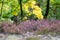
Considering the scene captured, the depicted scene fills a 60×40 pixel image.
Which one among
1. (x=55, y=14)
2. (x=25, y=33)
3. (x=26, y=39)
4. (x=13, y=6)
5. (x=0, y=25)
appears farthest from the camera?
(x=55, y=14)

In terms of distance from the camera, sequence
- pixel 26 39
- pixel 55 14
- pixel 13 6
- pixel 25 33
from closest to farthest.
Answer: pixel 26 39 → pixel 25 33 → pixel 13 6 → pixel 55 14

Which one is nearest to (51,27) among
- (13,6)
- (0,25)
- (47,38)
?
(47,38)

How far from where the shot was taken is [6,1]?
48.7ft

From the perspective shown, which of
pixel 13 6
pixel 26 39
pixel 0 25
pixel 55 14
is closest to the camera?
pixel 26 39

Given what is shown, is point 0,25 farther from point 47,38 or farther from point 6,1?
point 6,1

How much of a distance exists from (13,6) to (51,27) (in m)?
6.66

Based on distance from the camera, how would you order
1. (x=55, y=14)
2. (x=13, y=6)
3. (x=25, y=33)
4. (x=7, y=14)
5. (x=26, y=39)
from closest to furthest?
(x=26, y=39) → (x=25, y=33) → (x=13, y=6) → (x=7, y=14) → (x=55, y=14)

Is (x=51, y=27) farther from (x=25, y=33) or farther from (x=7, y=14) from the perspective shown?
(x=7, y=14)

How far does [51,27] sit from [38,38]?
4.35ft

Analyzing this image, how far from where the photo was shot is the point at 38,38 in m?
7.14

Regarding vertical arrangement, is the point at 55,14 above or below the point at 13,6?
below

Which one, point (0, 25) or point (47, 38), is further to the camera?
point (0, 25)

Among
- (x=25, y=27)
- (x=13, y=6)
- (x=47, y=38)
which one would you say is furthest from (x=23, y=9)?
(x=47, y=38)

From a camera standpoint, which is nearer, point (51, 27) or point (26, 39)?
point (26, 39)
